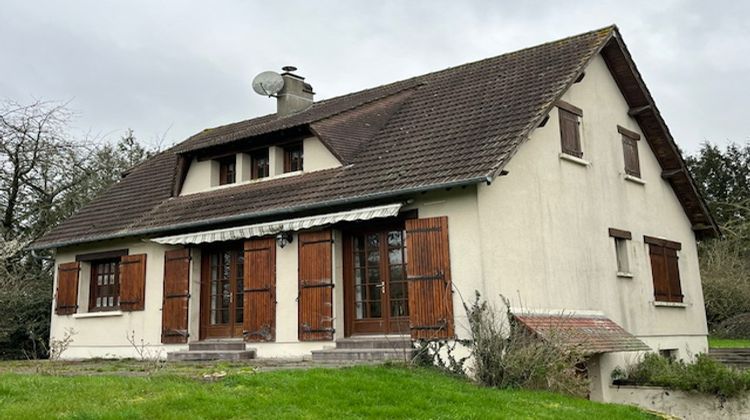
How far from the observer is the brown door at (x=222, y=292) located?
14.9m

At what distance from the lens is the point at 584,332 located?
12547 millimetres

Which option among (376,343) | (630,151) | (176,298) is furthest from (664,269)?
(176,298)

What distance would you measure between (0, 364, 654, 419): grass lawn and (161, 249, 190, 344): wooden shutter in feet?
17.8

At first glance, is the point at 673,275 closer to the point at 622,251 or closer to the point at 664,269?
the point at 664,269

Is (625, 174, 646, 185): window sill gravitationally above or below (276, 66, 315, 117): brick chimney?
below

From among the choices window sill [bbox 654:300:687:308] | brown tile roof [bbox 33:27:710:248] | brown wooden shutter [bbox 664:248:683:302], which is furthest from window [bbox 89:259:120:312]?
brown wooden shutter [bbox 664:248:683:302]

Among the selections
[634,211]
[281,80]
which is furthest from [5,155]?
[634,211]

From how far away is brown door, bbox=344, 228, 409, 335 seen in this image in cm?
1279

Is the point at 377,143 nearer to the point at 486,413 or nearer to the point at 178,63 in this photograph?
the point at 486,413

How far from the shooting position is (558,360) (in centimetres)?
1054

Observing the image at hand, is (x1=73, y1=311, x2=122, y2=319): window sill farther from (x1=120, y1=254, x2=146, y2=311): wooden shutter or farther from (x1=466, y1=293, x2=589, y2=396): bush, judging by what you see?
(x1=466, y1=293, x2=589, y2=396): bush

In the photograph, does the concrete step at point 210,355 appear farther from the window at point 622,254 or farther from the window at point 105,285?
the window at point 622,254

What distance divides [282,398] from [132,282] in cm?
933

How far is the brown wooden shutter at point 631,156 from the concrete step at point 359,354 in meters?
7.70
